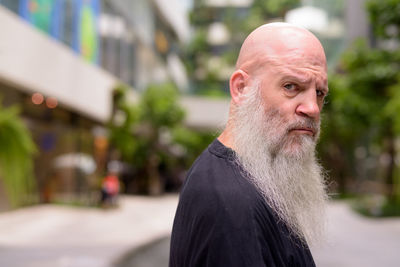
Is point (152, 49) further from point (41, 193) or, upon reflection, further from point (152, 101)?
point (41, 193)

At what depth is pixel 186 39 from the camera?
4844 centimetres

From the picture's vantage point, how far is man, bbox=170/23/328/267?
45.6 inches

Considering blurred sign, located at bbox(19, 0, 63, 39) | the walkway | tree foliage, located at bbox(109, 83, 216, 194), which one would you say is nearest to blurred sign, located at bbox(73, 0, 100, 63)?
blurred sign, located at bbox(19, 0, 63, 39)

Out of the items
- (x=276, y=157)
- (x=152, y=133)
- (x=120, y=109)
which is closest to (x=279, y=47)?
(x=276, y=157)

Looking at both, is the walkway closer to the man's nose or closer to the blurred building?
the blurred building

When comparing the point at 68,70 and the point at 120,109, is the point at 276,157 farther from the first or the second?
the point at 120,109

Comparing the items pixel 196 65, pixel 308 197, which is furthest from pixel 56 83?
pixel 196 65

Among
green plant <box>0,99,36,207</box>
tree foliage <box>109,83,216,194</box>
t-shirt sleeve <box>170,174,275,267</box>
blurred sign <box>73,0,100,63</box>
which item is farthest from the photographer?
tree foliage <box>109,83,216,194</box>

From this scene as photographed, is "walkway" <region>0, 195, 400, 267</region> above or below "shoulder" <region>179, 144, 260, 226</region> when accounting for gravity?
below

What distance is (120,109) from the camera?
18359mm

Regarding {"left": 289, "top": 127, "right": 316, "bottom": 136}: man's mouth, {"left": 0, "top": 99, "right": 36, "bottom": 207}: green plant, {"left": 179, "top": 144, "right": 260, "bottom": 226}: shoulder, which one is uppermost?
{"left": 289, "top": 127, "right": 316, "bottom": 136}: man's mouth

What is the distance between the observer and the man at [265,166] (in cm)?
116

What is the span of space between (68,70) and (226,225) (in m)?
16.0

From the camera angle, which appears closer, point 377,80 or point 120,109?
point 377,80
